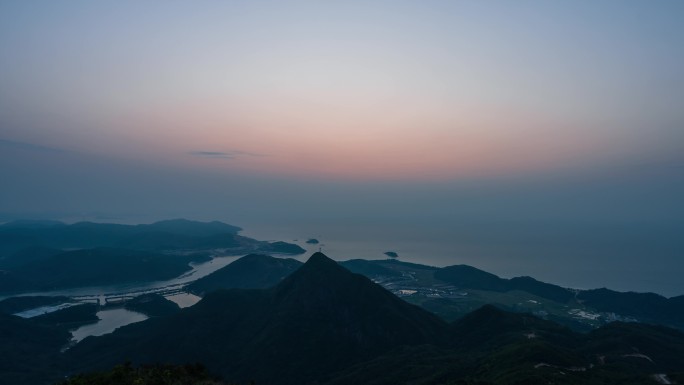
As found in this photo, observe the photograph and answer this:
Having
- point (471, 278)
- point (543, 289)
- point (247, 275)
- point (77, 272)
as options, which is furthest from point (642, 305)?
point (77, 272)

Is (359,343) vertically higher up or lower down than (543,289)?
lower down

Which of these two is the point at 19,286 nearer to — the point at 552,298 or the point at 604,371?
the point at 604,371

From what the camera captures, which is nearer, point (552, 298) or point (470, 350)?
point (470, 350)

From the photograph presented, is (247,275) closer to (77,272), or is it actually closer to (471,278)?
(77,272)

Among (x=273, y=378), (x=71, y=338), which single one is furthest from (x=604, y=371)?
(x=71, y=338)

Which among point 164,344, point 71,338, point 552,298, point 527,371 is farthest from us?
point 552,298

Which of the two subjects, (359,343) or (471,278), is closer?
(359,343)

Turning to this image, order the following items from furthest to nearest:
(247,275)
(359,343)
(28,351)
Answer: (247,275) < (28,351) < (359,343)
